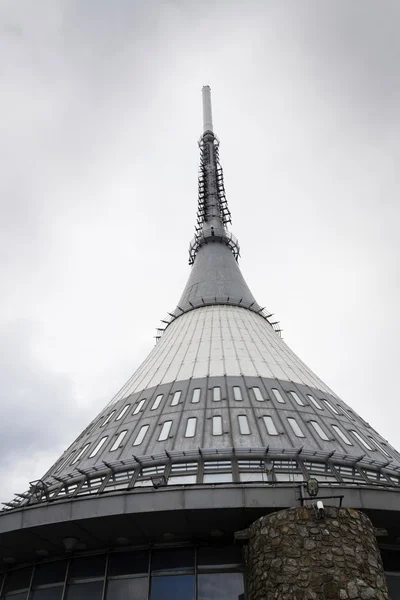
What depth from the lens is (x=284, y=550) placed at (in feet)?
39.7

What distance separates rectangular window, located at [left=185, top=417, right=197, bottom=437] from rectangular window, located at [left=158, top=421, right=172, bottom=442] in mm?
733

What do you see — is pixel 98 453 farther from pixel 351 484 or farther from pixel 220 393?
pixel 351 484

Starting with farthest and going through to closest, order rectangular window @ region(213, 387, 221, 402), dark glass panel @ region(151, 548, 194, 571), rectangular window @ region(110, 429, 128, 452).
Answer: rectangular window @ region(213, 387, 221, 402), rectangular window @ region(110, 429, 128, 452), dark glass panel @ region(151, 548, 194, 571)

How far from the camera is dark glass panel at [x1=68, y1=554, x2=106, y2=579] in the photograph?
15.0 meters

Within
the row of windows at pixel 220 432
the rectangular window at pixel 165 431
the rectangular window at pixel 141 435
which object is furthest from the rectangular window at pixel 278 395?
the rectangular window at pixel 141 435

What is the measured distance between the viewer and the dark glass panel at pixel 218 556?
560 inches

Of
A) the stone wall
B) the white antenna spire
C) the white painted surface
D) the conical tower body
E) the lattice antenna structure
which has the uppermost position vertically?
the white antenna spire

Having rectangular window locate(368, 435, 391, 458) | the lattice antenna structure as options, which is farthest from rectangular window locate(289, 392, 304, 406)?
the lattice antenna structure

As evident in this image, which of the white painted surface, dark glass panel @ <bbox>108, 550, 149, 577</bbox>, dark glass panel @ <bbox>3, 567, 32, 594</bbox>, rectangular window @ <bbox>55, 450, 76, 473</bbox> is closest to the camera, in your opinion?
dark glass panel @ <bbox>108, 550, 149, 577</bbox>

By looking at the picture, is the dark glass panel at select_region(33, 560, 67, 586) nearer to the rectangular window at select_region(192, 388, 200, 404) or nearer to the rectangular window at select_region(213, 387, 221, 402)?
the rectangular window at select_region(192, 388, 200, 404)

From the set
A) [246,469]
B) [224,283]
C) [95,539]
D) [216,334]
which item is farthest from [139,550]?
[224,283]

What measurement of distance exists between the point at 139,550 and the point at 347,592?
6.17 m

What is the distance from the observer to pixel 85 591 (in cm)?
1469

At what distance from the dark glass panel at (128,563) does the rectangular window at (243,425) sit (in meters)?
5.72
